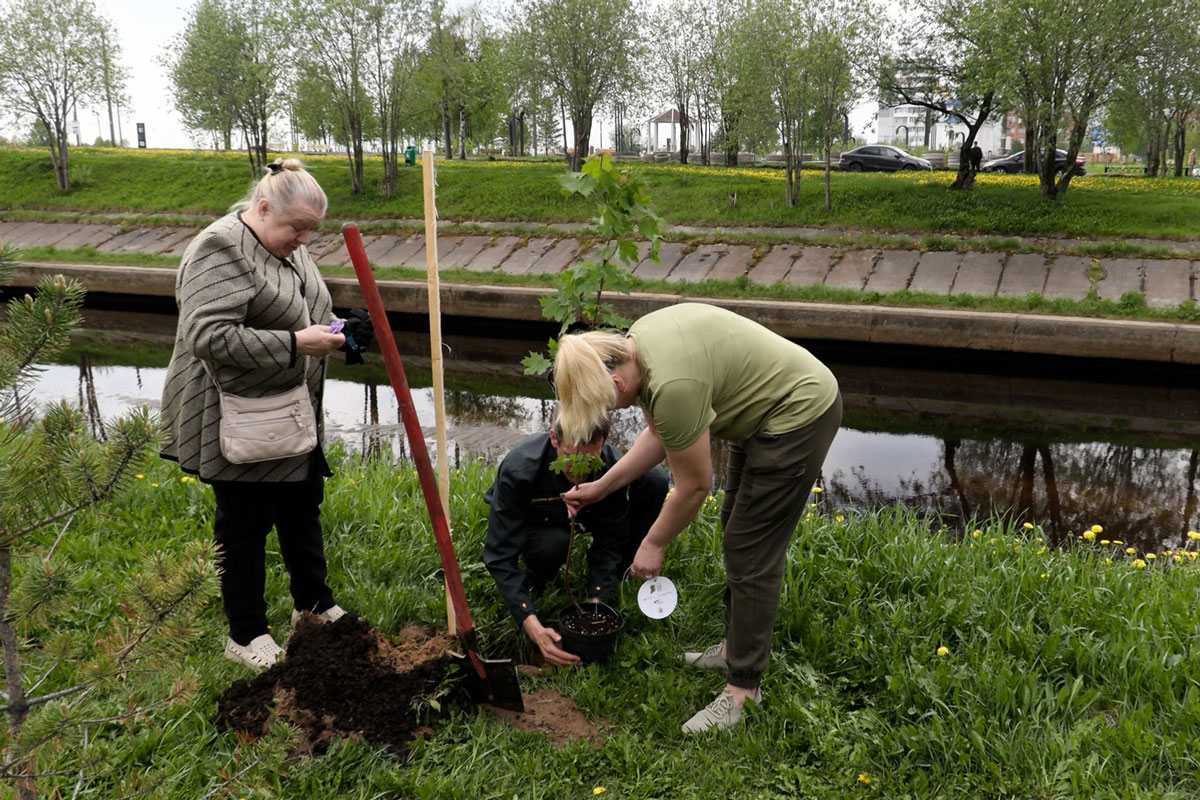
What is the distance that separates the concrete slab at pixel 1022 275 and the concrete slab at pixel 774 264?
2.73 m

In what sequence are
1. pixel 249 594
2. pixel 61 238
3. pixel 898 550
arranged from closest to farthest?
1. pixel 249 594
2. pixel 898 550
3. pixel 61 238

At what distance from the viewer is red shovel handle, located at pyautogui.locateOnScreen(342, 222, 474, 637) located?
8.30 feet

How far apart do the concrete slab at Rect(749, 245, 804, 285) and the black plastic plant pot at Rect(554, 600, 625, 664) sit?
9022 millimetres

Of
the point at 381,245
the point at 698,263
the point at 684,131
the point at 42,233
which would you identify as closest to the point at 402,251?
the point at 381,245

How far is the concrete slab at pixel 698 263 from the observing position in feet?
40.9

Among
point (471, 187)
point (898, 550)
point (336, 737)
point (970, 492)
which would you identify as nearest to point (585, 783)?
point (336, 737)

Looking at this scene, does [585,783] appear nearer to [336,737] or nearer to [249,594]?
[336,737]

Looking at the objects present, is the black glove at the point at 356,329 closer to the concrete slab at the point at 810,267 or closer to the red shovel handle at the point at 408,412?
the red shovel handle at the point at 408,412

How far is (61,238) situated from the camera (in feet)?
56.4

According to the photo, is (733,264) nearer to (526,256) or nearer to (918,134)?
(526,256)

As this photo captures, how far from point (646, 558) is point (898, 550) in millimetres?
1418

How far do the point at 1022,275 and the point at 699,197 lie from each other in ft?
20.1

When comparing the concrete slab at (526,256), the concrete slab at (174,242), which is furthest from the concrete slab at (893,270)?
the concrete slab at (174,242)

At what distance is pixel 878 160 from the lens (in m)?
26.9
